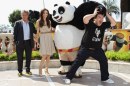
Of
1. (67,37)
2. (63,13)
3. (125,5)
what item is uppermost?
(125,5)

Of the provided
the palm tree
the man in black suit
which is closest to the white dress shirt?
the man in black suit

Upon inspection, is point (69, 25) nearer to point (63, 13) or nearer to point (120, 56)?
point (63, 13)

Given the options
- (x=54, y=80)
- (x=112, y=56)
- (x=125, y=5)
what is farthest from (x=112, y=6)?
(x=54, y=80)

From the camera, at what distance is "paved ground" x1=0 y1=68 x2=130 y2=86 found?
24.6ft

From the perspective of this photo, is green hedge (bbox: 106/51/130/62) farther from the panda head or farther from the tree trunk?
the tree trunk

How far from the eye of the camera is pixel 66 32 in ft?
26.2

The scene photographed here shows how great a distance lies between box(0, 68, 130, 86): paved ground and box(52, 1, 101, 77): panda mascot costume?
469mm

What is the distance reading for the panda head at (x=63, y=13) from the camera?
26.3 ft

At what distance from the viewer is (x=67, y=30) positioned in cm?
800

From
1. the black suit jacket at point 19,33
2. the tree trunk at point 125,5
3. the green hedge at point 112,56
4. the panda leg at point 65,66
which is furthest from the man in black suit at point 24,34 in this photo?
the tree trunk at point 125,5

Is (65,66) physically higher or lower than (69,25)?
lower

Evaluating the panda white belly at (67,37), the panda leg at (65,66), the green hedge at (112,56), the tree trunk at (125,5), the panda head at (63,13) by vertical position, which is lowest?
the panda leg at (65,66)

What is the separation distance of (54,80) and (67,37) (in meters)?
1.08

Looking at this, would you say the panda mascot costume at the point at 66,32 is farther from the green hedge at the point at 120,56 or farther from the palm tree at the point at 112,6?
the palm tree at the point at 112,6
